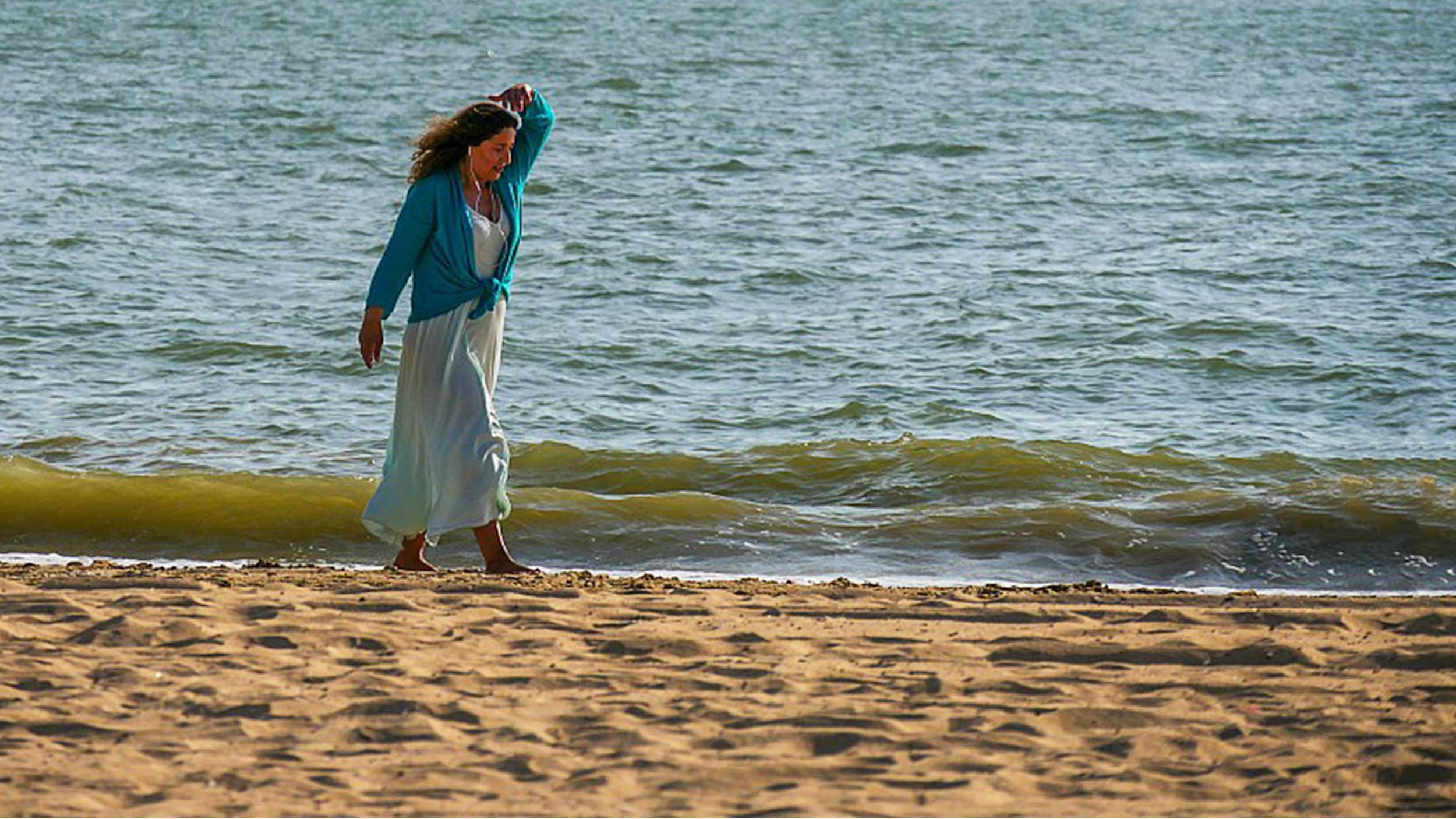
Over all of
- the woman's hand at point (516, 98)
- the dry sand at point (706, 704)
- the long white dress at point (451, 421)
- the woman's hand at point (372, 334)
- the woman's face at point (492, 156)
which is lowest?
the dry sand at point (706, 704)

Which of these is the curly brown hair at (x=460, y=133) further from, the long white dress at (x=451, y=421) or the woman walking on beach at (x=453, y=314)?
the long white dress at (x=451, y=421)

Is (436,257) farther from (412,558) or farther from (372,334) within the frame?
(412,558)

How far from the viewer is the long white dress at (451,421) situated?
21.4 ft

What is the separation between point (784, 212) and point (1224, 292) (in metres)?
4.34

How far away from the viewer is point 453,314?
651cm

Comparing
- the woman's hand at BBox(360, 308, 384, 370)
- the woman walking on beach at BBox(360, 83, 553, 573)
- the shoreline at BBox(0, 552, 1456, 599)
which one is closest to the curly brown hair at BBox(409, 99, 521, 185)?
the woman walking on beach at BBox(360, 83, 553, 573)

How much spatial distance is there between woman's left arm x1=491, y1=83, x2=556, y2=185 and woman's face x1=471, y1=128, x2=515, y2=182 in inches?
5.9

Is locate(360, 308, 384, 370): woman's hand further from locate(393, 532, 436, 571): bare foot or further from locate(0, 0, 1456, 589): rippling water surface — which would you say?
locate(0, 0, 1456, 589): rippling water surface

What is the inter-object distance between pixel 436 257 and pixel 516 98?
648 mm

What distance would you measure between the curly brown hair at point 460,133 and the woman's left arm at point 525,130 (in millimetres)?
188

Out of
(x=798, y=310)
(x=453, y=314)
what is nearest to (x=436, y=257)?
(x=453, y=314)

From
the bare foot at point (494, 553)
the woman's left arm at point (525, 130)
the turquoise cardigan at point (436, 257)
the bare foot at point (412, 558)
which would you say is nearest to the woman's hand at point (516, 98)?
the woman's left arm at point (525, 130)

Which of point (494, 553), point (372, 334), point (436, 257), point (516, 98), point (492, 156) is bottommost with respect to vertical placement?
point (494, 553)

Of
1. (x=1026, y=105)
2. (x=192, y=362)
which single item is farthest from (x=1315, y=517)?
(x=1026, y=105)
